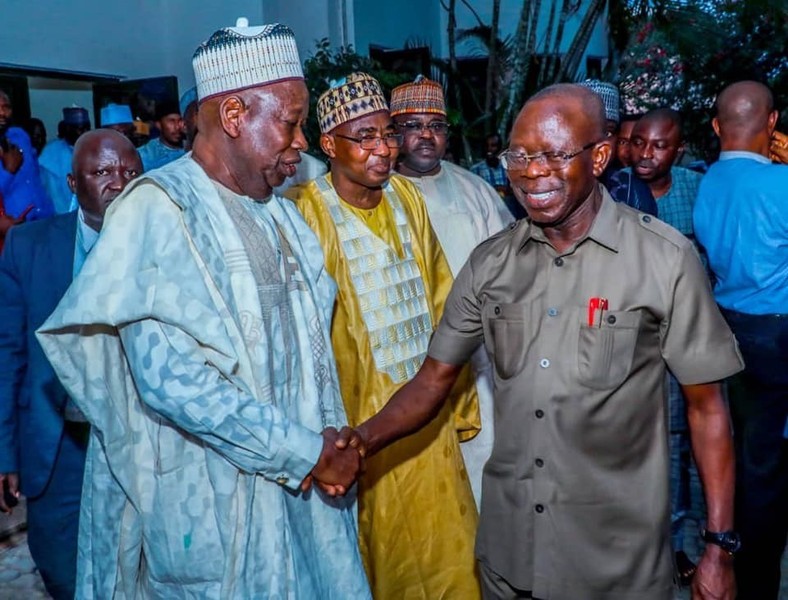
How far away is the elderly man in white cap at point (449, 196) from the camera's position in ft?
13.8

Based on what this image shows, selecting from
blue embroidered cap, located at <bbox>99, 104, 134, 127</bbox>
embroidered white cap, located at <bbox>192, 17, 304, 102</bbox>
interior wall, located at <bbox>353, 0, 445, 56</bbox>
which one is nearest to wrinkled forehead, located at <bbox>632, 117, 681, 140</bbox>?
embroidered white cap, located at <bbox>192, 17, 304, 102</bbox>


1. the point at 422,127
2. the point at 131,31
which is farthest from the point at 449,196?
the point at 131,31

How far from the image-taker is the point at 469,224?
439 cm

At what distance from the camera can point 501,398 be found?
2441 millimetres

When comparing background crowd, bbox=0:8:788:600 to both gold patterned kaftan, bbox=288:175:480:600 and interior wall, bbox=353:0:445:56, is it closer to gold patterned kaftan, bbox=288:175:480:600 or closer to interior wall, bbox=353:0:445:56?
gold patterned kaftan, bbox=288:175:480:600

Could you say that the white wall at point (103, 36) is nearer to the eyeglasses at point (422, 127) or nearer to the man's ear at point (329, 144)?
the eyeglasses at point (422, 127)

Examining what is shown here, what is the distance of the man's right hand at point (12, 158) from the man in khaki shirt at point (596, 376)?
5891 mm

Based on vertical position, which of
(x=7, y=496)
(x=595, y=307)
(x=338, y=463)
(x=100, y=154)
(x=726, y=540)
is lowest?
(x=7, y=496)

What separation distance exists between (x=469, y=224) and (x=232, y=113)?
6.78 feet

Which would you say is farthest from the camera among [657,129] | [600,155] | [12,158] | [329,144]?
[12,158]

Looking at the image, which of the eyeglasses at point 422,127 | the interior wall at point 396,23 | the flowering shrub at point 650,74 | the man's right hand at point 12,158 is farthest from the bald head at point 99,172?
the flowering shrub at point 650,74

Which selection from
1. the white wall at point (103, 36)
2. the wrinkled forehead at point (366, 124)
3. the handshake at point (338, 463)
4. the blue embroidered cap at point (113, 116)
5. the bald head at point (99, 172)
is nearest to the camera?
the handshake at point (338, 463)

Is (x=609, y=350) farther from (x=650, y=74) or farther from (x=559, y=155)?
(x=650, y=74)

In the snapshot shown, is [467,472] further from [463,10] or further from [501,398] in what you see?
[463,10]
